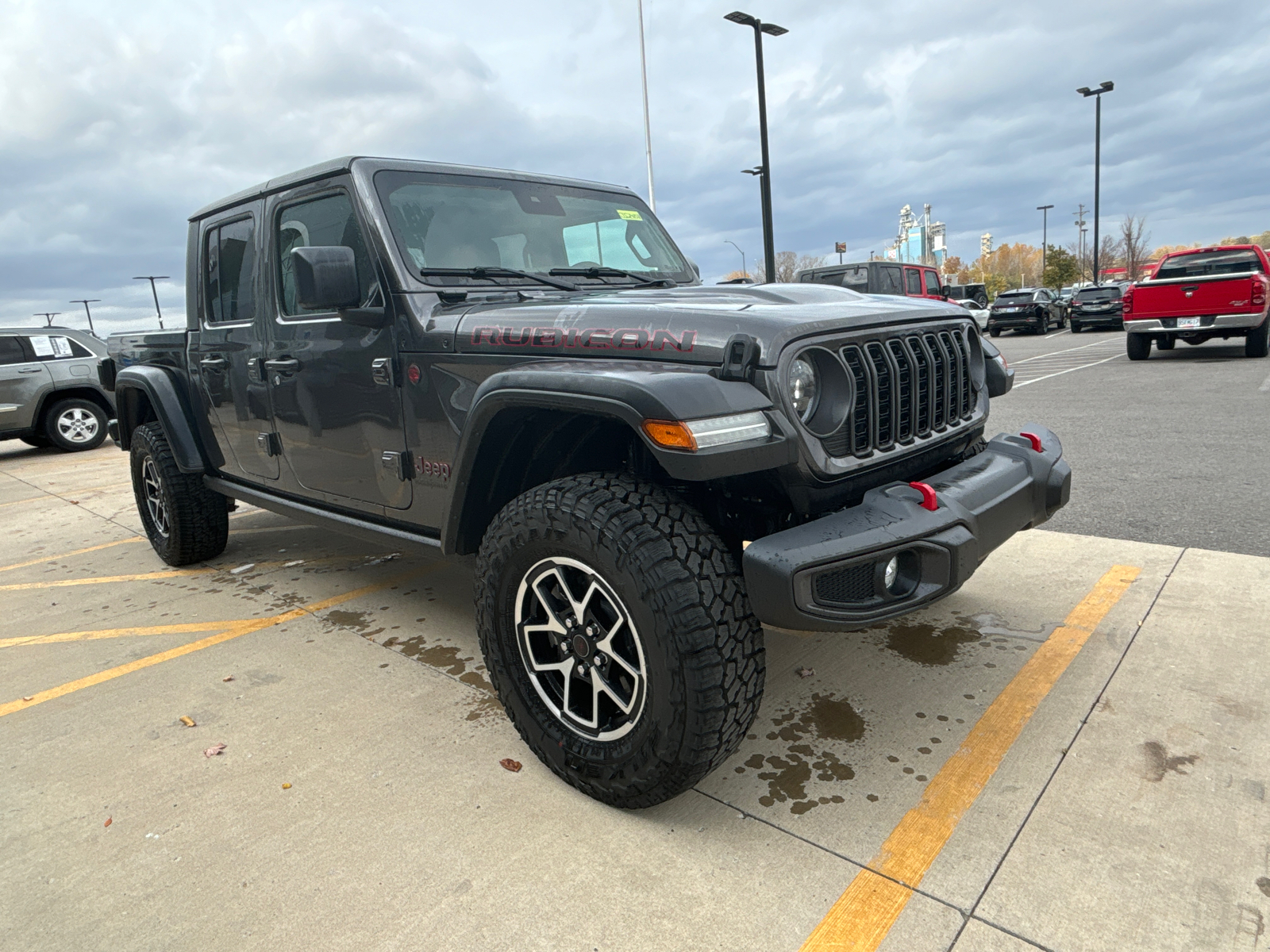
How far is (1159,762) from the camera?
7.72 ft

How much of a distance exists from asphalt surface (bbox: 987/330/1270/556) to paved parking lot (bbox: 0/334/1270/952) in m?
0.53

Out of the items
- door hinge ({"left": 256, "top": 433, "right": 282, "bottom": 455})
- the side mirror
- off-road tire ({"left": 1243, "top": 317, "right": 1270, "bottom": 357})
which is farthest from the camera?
off-road tire ({"left": 1243, "top": 317, "right": 1270, "bottom": 357})

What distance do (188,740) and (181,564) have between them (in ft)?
7.89

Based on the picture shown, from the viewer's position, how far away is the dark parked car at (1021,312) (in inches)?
1003

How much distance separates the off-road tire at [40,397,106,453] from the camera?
37.2 ft

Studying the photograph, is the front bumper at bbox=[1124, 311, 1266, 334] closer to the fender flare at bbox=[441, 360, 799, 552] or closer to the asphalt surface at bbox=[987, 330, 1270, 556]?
the asphalt surface at bbox=[987, 330, 1270, 556]

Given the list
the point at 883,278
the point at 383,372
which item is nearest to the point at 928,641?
the point at 383,372

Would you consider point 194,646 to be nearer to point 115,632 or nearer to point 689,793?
point 115,632

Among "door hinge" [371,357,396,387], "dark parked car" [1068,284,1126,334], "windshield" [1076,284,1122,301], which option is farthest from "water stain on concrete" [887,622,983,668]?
"windshield" [1076,284,1122,301]

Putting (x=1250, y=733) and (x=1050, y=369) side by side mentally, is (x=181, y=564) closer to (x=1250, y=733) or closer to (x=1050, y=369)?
(x=1250, y=733)

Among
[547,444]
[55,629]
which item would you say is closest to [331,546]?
[55,629]

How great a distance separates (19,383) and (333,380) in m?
10.3

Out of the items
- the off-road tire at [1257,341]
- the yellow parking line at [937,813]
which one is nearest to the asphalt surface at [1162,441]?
the off-road tire at [1257,341]

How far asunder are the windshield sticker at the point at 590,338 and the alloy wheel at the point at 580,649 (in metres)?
0.62
